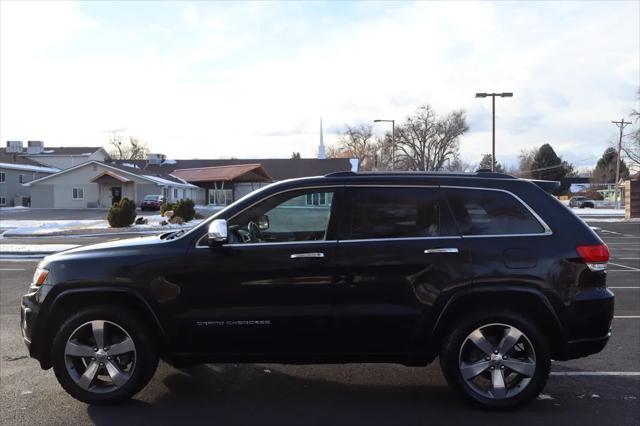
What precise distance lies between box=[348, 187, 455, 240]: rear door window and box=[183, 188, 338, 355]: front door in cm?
33

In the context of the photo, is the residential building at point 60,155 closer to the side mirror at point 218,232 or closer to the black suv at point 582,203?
the black suv at point 582,203

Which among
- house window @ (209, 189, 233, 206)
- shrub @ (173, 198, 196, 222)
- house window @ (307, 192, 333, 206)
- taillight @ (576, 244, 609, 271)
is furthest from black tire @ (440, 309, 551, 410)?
house window @ (209, 189, 233, 206)

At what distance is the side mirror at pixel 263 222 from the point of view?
15.3 ft

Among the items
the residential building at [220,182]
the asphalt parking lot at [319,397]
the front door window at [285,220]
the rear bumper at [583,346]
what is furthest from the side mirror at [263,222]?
the residential building at [220,182]

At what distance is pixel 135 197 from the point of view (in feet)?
190

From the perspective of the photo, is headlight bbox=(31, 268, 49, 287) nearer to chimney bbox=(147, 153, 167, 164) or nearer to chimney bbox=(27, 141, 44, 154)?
chimney bbox=(147, 153, 167, 164)

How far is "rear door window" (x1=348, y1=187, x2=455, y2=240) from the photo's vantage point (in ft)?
14.7

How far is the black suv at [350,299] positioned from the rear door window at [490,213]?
12 mm

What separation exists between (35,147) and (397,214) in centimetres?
9464

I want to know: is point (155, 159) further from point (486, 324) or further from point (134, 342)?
point (486, 324)

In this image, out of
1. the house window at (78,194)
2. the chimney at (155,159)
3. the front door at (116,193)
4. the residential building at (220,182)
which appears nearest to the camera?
the front door at (116,193)

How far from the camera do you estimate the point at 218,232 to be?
424 cm

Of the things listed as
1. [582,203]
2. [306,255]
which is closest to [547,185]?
[306,255]

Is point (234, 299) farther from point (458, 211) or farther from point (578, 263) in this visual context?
point (578, 263)
